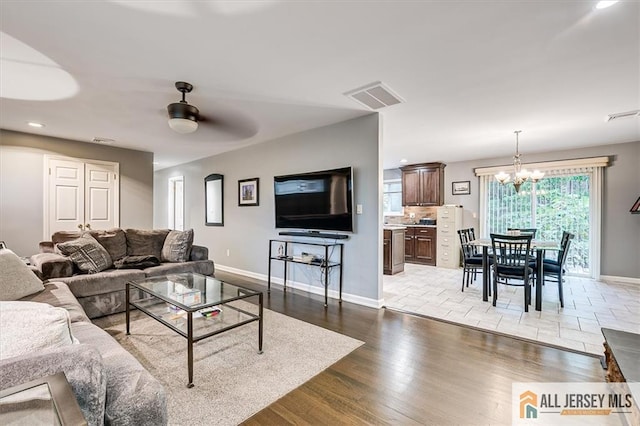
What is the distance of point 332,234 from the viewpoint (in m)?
4.07

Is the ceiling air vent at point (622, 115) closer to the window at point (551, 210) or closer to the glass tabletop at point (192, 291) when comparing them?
the window at point (551, 210)

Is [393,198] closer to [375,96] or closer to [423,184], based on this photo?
[423,184]

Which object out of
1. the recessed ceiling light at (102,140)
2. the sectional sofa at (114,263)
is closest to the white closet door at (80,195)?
the recessed ceiling light at (102,140)

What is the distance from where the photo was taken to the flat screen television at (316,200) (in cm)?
383

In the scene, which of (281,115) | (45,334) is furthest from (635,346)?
(281,115)

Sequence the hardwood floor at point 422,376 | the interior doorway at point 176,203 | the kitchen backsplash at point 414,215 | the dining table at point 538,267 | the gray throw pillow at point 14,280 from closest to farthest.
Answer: the hardwood floor at point 422,376, the gray throw pillow at point 14,280, the dining table at point 538,267, the kitchen backsplash at point 414,215, the interior doorway at point 176,203

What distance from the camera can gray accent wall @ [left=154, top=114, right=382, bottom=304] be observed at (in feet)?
12.0

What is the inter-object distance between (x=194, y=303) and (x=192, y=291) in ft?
1.50

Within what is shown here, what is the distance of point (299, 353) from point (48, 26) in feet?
9.80

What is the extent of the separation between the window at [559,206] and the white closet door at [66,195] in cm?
789

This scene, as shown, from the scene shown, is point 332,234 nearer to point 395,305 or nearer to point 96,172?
point 395,305

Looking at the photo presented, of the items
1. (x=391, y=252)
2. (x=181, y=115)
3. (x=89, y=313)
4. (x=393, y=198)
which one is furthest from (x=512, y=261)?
(x=89, y=313)

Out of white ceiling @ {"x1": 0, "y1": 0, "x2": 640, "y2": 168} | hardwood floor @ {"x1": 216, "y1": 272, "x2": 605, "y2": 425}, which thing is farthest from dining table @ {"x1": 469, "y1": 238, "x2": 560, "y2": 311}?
white ceiling @ {"x1": 0, "y1": 0, "x2": 640, "y2": 168}

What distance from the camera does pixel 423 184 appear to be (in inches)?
276
